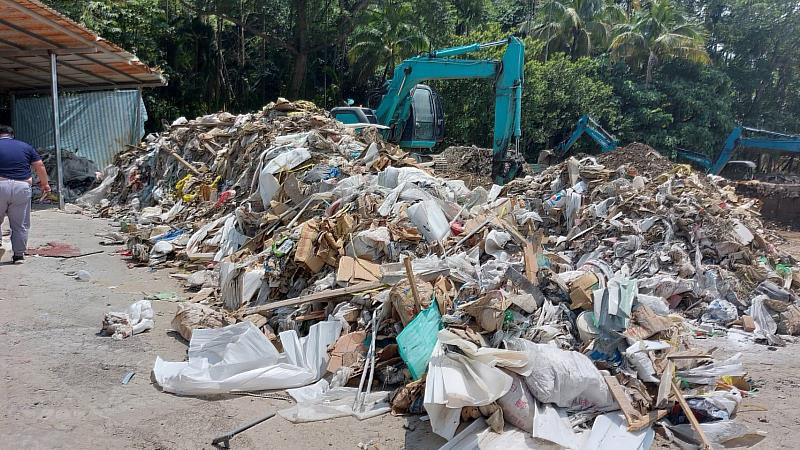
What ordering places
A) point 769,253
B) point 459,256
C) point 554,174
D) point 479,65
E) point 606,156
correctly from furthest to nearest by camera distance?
point 606,156
point 479,65
point 554,174
point 769,253
point 459,256

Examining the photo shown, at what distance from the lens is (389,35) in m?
21.4

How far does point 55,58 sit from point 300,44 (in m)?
10.7

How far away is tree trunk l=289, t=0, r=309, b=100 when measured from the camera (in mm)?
20438

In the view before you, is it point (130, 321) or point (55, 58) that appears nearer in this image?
point (130, 321)

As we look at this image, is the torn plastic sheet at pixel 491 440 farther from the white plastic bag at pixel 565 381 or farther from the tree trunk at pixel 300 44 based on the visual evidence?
the tree trunk at pixel 300 44

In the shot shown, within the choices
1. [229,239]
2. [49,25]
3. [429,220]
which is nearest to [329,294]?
[429,220]

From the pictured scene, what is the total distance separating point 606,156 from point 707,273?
249 inches

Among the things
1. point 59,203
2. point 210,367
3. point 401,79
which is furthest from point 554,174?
point 59,203

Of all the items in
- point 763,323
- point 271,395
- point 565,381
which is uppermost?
point 565,381

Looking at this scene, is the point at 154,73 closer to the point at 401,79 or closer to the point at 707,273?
Answer: the point at 401,79

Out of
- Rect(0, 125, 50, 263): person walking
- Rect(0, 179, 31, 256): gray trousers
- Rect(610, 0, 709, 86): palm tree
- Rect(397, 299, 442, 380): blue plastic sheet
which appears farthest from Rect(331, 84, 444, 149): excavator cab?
Rect(610, 0, 709, 86): palm tree

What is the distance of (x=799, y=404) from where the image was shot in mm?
4016

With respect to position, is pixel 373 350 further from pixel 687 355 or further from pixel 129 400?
pixel 687 355

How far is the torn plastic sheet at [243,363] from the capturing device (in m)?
3.82
